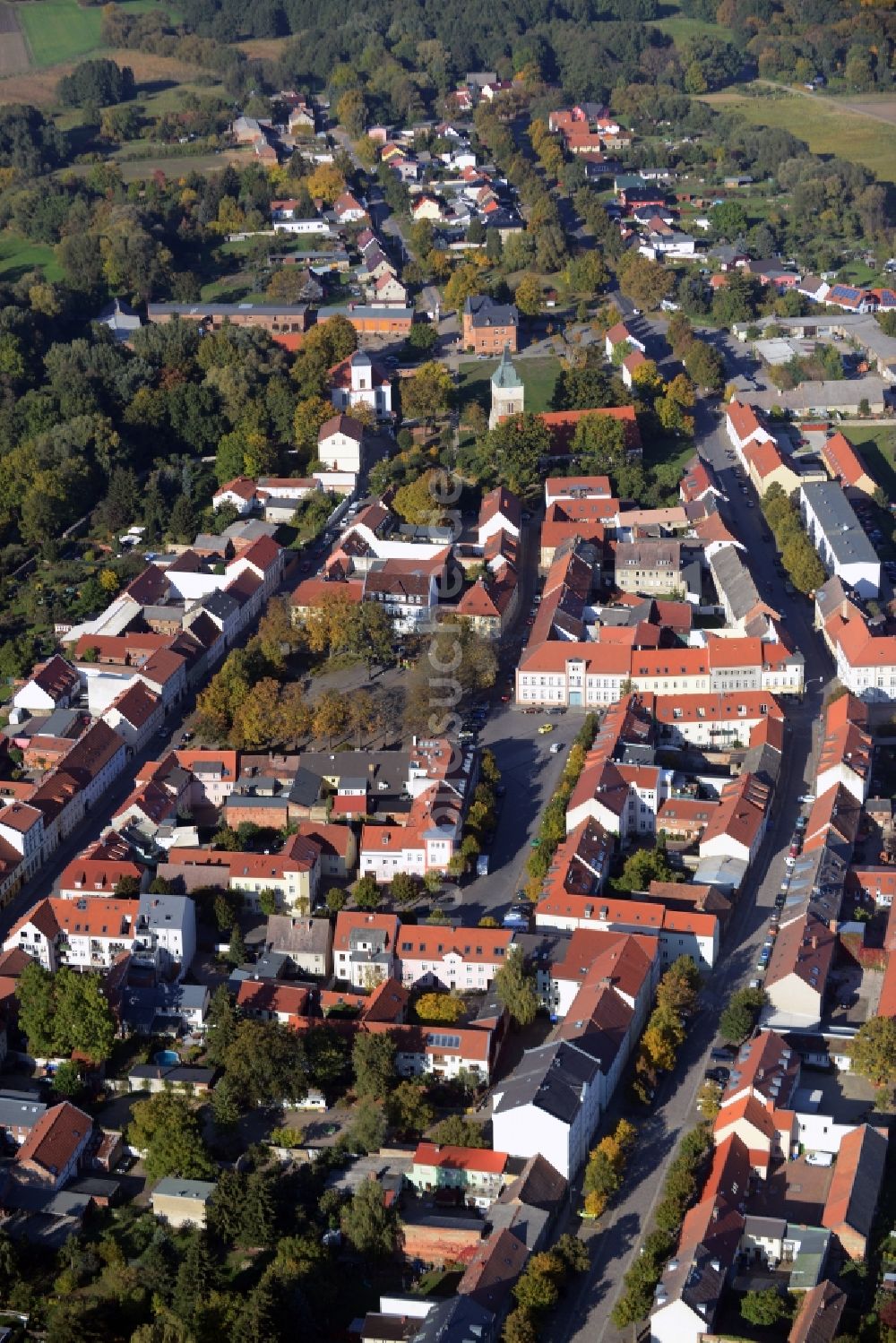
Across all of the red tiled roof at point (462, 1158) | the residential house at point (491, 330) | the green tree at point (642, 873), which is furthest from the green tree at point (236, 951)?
the residential house at point (491, 330)

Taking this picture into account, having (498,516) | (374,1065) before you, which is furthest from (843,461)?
(374,1065)

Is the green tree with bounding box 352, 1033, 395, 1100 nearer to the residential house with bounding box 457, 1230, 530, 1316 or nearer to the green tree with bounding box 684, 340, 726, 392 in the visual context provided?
the residential house with bounding box 457, 1230, 530, 1316

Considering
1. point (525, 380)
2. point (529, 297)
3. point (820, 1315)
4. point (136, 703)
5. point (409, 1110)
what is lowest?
point (525, 380)

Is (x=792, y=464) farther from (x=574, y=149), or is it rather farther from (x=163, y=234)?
(x=574, y=149)

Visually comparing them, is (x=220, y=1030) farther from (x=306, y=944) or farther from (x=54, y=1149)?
(x=54, y=1149)

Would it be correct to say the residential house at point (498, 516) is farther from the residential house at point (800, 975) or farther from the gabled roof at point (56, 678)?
the residential house at point (800, 975)

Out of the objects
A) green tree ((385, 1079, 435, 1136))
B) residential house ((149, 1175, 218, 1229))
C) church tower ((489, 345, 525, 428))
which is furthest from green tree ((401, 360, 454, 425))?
residential house ((149, 1175, 218, 1229))
